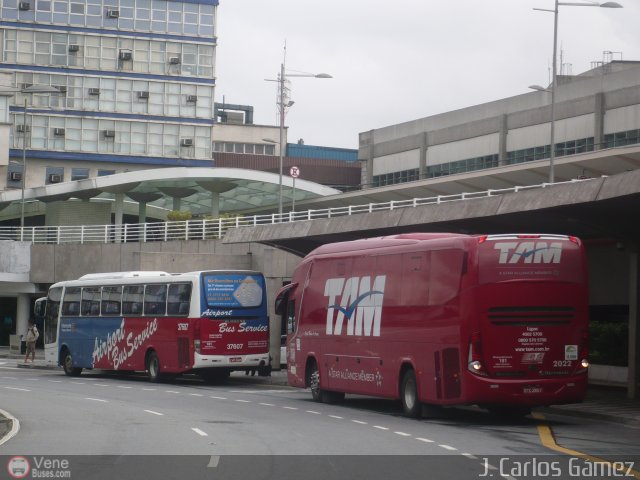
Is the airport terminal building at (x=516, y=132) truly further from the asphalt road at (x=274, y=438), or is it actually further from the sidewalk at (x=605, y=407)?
the asphalt road at (x=274, y=438)

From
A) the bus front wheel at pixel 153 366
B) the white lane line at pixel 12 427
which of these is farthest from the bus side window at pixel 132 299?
the white lane line at pixel 12 427

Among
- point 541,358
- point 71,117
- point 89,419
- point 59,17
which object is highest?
point 59,17

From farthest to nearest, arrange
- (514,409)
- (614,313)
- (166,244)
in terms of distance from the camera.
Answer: (166,244) → (614,313) → (514,409)

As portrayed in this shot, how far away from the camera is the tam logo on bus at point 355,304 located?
2523cm

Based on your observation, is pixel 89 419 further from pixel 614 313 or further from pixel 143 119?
pixel 143 119

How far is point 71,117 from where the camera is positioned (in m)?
91.0

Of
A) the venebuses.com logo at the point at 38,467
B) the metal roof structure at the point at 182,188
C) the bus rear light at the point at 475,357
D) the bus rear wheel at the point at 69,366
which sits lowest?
the bus rear wheel at the point at 69,366

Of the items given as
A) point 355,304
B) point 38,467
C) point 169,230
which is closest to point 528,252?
point 355,304

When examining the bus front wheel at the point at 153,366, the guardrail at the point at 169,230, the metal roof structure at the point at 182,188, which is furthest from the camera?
the metal roof structure at the point at 182,188

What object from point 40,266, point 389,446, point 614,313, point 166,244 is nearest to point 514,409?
point 389,446

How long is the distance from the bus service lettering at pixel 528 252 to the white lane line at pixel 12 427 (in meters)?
8.55

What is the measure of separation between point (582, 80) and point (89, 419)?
52.8 metres

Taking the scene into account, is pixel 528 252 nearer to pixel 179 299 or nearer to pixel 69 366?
pixel 179 299

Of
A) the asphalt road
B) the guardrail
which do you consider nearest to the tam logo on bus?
the asphalt road
